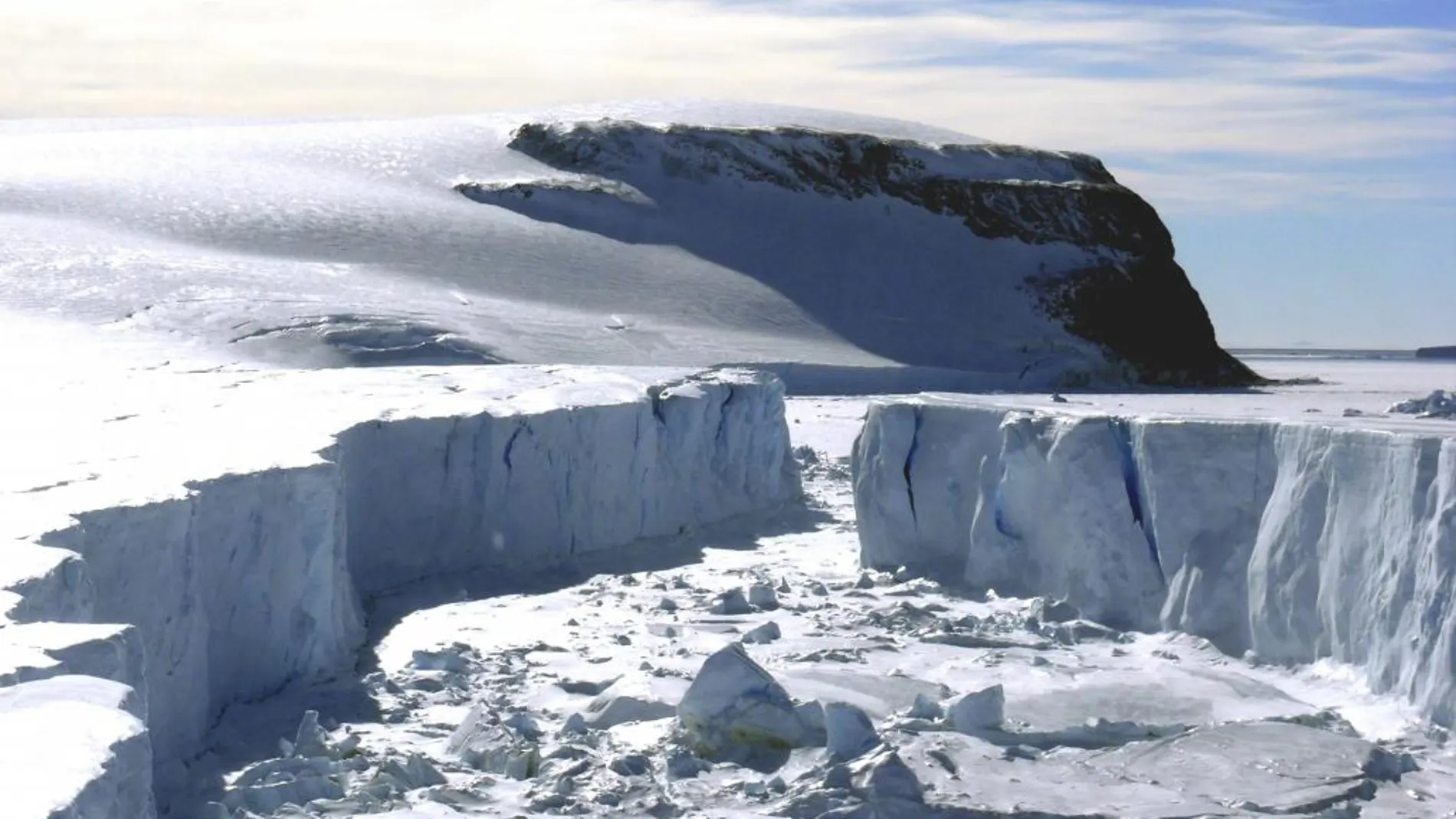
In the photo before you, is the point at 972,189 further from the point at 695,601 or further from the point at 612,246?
the point at 695,601

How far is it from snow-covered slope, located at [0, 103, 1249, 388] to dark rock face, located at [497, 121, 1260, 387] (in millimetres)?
66

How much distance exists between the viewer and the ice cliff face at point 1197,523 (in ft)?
23.0

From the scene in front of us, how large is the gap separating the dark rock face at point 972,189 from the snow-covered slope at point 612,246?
7 centimetres

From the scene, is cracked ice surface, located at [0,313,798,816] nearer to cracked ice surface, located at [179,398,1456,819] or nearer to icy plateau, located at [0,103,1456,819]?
icy plateau, located at [0,103,1456,819]

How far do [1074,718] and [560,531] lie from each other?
4.89 meters

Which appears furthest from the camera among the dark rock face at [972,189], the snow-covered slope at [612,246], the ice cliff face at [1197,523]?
the dark rock face at [972,189]

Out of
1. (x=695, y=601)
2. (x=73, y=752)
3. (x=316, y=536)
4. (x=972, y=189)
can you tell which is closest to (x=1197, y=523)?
(x=695, y=601)

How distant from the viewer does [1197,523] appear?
27.6ft

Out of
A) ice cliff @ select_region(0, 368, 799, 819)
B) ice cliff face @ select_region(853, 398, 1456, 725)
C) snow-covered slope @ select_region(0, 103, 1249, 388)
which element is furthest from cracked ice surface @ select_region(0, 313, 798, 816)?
snow-covered slope @ select_region(0, 103, 1249, 388)

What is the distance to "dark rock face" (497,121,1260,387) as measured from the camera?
36.2m

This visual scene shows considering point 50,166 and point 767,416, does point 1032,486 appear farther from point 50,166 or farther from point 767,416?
point 50,166

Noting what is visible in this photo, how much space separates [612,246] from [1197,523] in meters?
26.2

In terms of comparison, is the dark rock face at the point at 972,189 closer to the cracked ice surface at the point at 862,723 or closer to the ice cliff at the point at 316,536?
the ice cliff at the point at 316,536

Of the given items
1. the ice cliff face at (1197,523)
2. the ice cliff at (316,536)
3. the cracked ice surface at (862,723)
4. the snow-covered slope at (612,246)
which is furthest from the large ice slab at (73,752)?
the snow-covered slope at (612,246)
